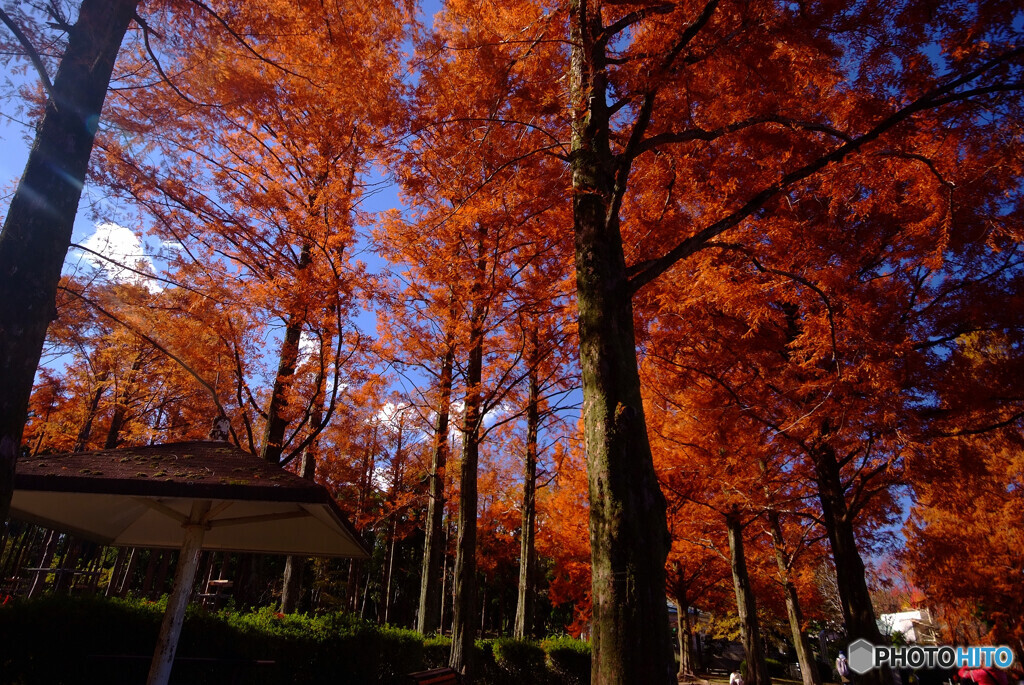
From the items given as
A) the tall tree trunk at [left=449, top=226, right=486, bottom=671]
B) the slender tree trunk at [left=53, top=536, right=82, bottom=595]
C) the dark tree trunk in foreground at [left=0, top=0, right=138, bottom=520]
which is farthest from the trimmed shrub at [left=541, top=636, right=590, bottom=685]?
the dark tree trunk in foreground at [left=0, top=0, right=138, bottom=520]

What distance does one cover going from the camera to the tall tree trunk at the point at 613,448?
268 cm

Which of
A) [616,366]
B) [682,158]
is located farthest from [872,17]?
[616,366]

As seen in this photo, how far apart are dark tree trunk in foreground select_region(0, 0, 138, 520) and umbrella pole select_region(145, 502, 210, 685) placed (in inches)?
73.1

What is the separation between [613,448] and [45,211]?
13.8 ft

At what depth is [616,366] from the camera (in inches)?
130

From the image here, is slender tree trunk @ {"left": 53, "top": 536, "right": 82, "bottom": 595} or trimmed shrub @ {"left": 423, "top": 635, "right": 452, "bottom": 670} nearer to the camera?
trimmed shrub @ {"left": 423, "top": 635, "right": 452, "bottom": 670}

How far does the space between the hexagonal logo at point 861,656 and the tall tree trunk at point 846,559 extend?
7cm

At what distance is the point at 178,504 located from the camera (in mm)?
5359

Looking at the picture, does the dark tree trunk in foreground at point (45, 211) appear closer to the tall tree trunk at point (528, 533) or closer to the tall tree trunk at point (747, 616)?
the tall tree trunk at point (528, 533)

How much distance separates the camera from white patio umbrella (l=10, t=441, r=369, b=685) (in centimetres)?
396

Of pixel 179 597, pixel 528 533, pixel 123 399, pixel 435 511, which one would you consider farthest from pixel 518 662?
pixel 123 399

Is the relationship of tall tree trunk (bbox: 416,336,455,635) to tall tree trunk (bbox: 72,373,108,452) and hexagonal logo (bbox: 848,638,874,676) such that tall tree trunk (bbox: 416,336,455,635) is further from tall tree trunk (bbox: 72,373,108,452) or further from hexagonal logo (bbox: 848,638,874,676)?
tall tree trunk (bbox: 72,373,108,452)

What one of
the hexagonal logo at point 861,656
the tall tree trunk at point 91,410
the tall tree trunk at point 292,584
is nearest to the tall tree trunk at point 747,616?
the hexagonal logo at point 861,656

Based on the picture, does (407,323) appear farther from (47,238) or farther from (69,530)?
(47,238)
